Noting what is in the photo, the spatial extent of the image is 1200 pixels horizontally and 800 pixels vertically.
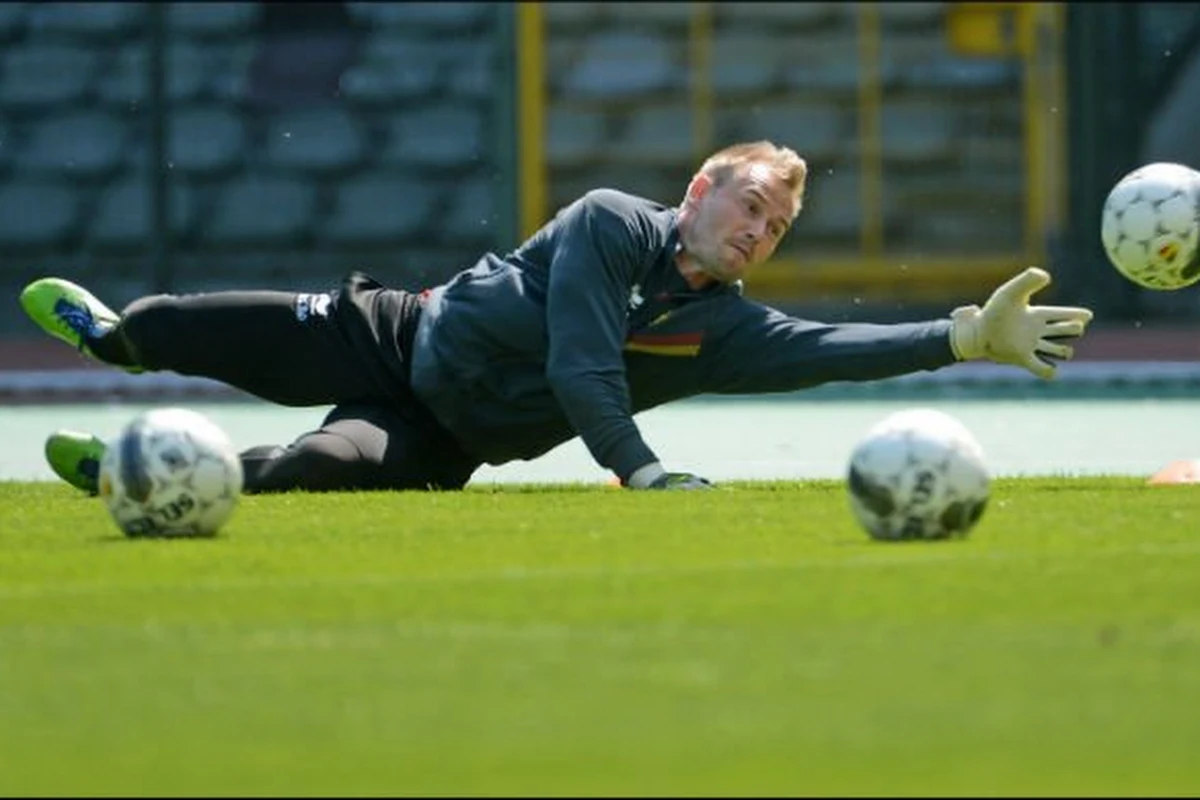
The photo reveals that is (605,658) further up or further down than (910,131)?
further up

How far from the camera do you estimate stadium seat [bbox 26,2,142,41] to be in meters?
22.0

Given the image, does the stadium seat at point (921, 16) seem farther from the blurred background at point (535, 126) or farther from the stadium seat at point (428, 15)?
the stadium seat at point (428, 15)

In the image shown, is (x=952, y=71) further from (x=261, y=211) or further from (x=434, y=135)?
(x=261, y=211)

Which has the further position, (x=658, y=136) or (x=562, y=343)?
(x=658, y=136)

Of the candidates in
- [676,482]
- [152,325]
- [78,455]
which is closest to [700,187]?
[676,482]

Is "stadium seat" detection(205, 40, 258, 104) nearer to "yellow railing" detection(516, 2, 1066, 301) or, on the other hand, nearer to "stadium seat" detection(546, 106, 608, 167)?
"yellow railing" detection(516, 2, 1066, 301)

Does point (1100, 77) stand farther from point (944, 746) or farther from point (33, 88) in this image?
point (944, 746)

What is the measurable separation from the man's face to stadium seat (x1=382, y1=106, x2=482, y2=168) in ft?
41.7

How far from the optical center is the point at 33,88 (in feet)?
71.9

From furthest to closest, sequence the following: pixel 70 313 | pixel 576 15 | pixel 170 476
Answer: pixel 576 15 < pixel 70 313 < pixel 170 476

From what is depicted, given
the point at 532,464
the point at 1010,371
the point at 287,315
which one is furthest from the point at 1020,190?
the point at 287,315

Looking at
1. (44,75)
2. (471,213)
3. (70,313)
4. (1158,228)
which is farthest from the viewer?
(44,75)

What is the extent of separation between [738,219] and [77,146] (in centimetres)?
1344

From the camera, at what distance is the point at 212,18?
2186 centimetres
